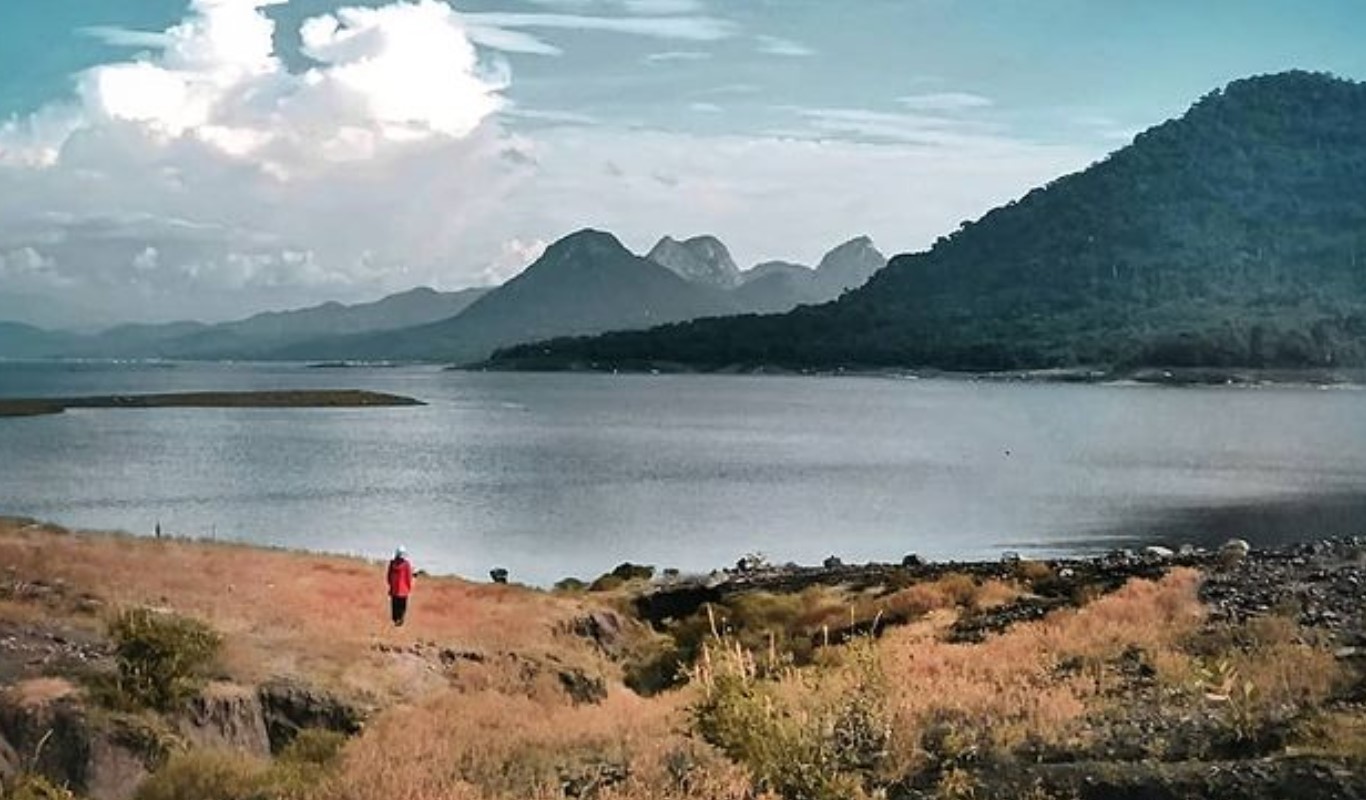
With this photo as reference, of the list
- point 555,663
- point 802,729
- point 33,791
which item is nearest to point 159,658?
point 33,791

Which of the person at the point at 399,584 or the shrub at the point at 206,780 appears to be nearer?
the shrub at the point at 206,780

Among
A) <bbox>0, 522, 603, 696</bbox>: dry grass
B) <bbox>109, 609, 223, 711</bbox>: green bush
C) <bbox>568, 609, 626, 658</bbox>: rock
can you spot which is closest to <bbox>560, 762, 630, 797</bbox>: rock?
<bbox>109, 609, 223, 711</bbox>: green bush

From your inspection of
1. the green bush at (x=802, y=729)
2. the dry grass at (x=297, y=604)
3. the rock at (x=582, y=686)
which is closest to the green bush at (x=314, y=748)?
the dry grass at (x=297, y=604)

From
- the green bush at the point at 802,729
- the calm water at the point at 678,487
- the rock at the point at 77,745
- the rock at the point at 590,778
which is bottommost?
the calm water at the point at 678,487

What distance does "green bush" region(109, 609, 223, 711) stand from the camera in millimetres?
20484

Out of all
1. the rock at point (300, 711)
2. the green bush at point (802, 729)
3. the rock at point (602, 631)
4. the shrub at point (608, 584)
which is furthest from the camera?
the shrub at point (608, 584)

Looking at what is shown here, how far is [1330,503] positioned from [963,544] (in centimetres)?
3217

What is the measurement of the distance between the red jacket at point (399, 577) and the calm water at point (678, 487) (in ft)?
107

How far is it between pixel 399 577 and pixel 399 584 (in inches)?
11.2

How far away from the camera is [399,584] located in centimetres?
3145

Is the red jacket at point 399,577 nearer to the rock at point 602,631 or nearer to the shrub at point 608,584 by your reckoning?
the rock at point 602,631

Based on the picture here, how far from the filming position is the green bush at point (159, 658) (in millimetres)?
20484

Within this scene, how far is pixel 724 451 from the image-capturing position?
457 feet

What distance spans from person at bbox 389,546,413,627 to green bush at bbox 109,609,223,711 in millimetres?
7904
